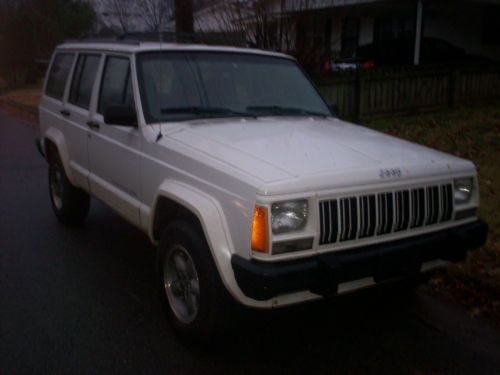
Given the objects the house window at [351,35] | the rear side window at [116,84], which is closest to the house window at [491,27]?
the house window at [351,35]

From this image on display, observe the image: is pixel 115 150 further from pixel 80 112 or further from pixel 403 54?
pixel 403 54

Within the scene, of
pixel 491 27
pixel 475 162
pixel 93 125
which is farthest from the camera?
pixel 491 27

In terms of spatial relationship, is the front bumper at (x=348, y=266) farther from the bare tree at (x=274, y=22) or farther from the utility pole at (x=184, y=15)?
the utility pole at (x=184, y=15)

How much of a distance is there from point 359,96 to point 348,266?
9.61m

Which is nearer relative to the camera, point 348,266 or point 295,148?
point 348,266

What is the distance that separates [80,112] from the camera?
18.7 ft

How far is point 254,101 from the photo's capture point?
15.9 feet

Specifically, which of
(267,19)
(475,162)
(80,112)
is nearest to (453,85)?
(267,19)

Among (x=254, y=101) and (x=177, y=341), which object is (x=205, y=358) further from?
(x=254, y=101)

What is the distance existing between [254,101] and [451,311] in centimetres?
227

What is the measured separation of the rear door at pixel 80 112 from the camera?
560 cm

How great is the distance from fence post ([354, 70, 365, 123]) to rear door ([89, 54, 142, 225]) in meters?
8.06

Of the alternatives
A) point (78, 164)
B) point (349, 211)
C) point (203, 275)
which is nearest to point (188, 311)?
point (203, 275)

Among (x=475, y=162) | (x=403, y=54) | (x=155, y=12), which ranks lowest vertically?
(x=475, y=162)
